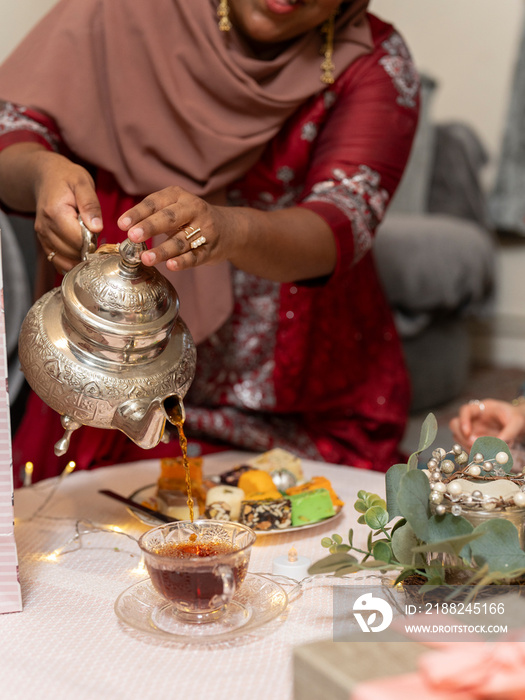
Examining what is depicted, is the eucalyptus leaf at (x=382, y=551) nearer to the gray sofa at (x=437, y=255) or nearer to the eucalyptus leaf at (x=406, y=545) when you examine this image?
the eucalyptus leaf at (x=406, y=545)

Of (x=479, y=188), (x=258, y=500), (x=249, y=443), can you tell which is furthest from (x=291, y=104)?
(x=479, y=188)

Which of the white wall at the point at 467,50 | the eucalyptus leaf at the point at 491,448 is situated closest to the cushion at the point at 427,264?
the white wall at the point at 467,50

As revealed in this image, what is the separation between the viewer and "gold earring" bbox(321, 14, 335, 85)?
1.28 meters

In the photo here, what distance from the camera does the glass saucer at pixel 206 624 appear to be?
0.63m

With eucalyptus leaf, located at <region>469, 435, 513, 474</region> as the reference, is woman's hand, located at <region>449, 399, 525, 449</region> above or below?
below

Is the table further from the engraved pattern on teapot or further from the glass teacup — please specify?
the engraved pattern on teapot

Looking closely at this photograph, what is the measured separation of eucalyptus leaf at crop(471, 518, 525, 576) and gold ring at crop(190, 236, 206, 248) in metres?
0.42

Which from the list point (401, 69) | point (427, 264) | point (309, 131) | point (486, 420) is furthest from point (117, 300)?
point (427, 264)

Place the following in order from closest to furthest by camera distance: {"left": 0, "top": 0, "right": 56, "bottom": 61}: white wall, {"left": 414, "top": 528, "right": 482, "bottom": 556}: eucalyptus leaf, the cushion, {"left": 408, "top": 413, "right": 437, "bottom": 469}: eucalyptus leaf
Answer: {"left": 414, "top": 528, "right": 482, "bottom": 556}: eucalyptus leaf
{"left": 408, "top": 413, "right": 437, "bottom": 469}: eucalyptus leaf
{"left": 0, "top": 0, "right": 56, "bottom": 61}: white wall
the cushion

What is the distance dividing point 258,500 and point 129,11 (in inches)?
33.0

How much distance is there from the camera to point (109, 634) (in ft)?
2.12

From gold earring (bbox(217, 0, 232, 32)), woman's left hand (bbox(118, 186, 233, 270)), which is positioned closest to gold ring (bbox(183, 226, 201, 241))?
woman's left hand (bbox(118, 186, 233, 270))

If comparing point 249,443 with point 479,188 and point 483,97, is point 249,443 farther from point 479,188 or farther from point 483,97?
point 483,97

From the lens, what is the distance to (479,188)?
3564 millimetres
